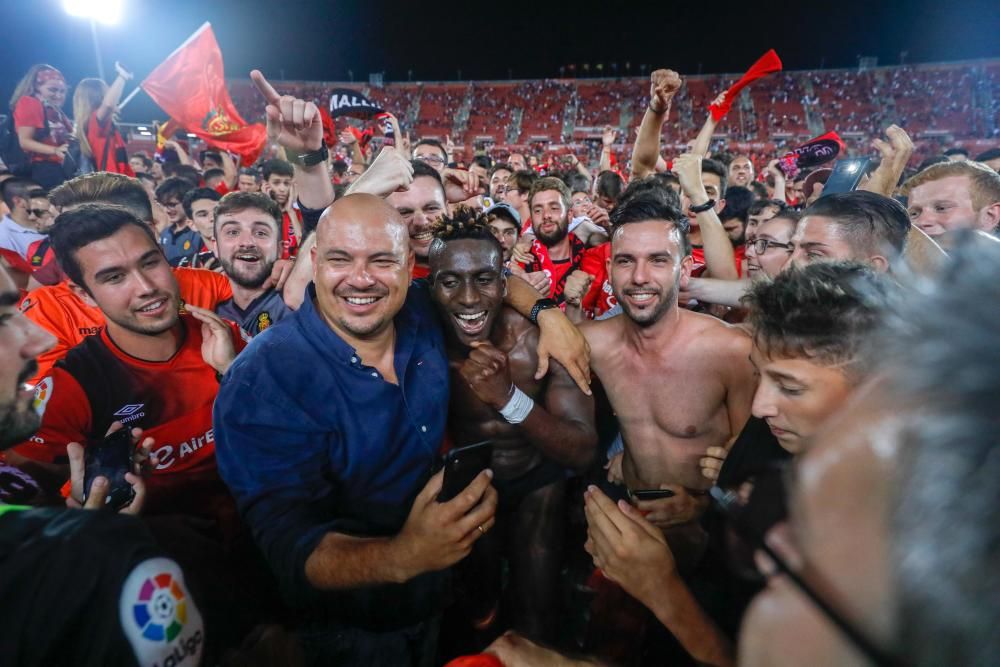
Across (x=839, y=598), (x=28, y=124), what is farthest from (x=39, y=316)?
(x=28, y=124)

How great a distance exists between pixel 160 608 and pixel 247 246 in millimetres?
2878

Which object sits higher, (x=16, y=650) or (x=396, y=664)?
(x=16, y=650)

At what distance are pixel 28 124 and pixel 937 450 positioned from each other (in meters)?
8.77

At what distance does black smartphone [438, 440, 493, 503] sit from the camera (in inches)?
64.0

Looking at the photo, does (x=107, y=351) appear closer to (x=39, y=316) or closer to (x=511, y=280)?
(x=39, y=316)

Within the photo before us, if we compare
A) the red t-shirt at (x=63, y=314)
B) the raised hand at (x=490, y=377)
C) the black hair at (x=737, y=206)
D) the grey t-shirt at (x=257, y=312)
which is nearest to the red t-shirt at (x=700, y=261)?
the black hair at (x=737, y=206)

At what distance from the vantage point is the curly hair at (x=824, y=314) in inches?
66.7

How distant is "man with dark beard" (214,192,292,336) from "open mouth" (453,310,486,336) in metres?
1.19

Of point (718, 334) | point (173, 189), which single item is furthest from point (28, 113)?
point (718, 334)

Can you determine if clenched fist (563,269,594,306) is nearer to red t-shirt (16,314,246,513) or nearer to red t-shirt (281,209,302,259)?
red t-shirt (16,314,246,513)

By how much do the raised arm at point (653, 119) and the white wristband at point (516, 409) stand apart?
263 centimetres

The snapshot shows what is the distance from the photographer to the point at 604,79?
40.6 metres

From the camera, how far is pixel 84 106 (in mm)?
5688

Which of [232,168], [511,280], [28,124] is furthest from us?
[232,168]
